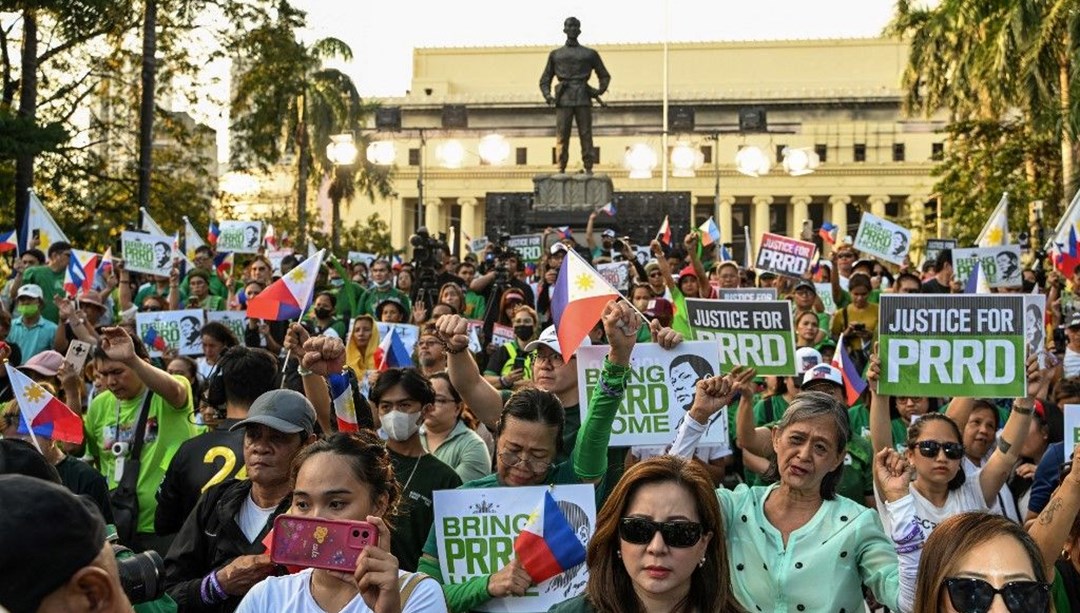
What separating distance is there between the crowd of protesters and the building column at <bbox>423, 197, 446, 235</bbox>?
83320 millimetres

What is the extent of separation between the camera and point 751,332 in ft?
30.0

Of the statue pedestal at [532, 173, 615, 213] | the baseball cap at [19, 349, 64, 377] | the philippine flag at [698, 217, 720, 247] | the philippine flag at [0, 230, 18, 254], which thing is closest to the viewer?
the baseball cap at [19, 349, 64, 377]

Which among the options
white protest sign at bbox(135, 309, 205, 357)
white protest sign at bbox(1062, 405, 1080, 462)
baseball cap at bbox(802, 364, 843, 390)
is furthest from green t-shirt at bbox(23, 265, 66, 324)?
white protest sign at bbox(1062, 405, 1080, 462)

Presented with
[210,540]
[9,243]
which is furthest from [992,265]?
[210,540]

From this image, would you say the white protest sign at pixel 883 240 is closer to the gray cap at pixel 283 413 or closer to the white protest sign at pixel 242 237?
the white protest sign at pixel 242 237

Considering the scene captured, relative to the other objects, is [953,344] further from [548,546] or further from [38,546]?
[38,546]

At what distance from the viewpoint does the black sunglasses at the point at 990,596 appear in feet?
11.8

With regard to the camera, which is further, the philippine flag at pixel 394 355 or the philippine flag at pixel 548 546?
the philippine flag at pixel 394 355

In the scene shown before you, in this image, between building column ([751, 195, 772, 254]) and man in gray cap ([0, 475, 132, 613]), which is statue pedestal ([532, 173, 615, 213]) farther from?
building column ([751, 195, 772, 254])

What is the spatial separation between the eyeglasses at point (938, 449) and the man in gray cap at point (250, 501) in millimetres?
2464

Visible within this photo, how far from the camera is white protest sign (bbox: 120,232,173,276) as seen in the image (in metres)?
16.5

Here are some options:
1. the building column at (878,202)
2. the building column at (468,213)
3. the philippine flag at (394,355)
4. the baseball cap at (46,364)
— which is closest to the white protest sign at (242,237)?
the philippine flag at (394,355)

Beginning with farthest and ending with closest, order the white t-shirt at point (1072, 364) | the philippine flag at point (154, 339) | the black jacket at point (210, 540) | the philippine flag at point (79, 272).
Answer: the philippine flag at point (79, 272)
the philippine flag at point (154, 339)
the white t-shirt at point (1072, 364)
the black jacket at point (210, 540)

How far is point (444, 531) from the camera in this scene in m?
5.59
